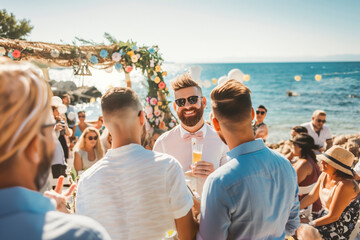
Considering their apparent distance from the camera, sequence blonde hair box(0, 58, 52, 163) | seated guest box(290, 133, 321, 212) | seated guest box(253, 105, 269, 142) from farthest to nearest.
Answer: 1. seated guest box(253, 105, 269, 142)
2. seated guest box(290, 133, 321, 212)
3. blonde hair box(0, 58, 52, 163)

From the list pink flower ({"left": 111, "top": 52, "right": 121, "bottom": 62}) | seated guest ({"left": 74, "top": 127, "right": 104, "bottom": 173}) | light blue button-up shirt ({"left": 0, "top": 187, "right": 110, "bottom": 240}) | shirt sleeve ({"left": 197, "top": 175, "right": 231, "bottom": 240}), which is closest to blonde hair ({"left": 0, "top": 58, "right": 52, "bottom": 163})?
light blue button-up shirt ({"left": 0, "top": 187, "right": 110, "bottom": 240})

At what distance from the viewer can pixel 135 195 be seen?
130cm

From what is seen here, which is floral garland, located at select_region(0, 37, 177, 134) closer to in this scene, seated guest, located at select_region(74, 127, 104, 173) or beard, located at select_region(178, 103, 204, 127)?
seated guest, located at select_region(74, 127, 104, 173)

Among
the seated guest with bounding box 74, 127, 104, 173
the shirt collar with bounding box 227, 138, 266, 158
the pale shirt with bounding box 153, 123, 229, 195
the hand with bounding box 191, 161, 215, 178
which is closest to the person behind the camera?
the shirt collar with bounding box 227, 138, 266, 158

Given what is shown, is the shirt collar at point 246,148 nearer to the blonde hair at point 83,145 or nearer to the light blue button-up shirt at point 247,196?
the light blue button-up shirt at point 247,196

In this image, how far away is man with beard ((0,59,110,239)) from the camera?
1.94 feet

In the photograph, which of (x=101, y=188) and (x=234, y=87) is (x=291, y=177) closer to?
(x=234, y=87)

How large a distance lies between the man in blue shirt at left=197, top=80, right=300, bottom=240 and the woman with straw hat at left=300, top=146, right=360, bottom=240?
1647mm

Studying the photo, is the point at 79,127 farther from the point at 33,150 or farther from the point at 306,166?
the point at 33,150

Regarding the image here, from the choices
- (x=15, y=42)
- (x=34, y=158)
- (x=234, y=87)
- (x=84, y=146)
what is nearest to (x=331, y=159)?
(x=234, y=87)

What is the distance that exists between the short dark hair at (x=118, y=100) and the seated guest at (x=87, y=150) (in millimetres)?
3381

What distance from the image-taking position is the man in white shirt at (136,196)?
51.2 inches

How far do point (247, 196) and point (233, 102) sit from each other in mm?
514

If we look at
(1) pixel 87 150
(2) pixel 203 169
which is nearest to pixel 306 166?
(2) pixel 203 169
